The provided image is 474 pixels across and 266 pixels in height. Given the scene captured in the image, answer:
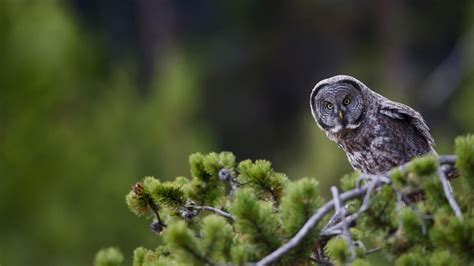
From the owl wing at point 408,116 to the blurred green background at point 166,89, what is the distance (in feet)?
19.2

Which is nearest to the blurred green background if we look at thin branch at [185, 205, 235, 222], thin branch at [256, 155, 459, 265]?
thin branch at [185, 205, 235, 222]

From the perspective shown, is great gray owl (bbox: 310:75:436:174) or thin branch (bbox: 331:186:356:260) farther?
great gray owl (bbox: 310:75:436:174)

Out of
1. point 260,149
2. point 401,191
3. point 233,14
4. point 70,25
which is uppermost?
point 233,14

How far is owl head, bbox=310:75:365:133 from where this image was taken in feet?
18.7

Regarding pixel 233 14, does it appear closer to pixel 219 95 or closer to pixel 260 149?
pixel 219 95

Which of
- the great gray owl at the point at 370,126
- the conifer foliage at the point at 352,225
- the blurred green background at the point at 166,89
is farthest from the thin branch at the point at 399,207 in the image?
the blurred green background at the point at 166,89

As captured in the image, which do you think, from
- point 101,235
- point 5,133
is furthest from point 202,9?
point 5,133

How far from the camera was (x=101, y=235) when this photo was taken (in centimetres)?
1344

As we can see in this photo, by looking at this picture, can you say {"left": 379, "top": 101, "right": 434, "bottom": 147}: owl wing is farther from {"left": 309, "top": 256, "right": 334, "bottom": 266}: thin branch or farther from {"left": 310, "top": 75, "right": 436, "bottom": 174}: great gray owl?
{"left": 309, "top": 256, "right": 334, "bottom": 266}: thin branch

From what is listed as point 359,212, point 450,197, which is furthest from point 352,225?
point 450,197

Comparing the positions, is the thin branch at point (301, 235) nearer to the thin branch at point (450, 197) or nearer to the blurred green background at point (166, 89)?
the thin branch at point (450, 197)

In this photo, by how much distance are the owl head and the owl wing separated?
0.15m

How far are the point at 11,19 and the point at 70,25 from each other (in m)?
1.44

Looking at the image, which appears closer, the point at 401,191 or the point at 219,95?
the point at 401,191
